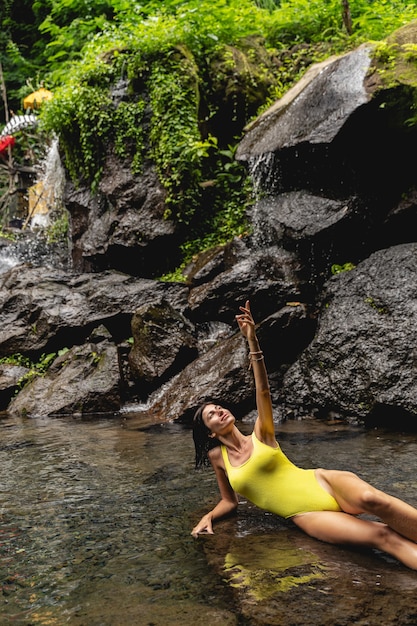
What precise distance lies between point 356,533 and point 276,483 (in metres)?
0.59

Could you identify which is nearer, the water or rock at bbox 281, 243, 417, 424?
the water

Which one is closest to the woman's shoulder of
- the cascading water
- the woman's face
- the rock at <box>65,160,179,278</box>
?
the woman's face

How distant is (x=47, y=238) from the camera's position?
1381 cm

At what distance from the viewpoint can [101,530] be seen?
3.83m

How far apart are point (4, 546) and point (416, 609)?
246 centimetres

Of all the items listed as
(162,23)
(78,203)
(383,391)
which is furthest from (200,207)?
(383,391)

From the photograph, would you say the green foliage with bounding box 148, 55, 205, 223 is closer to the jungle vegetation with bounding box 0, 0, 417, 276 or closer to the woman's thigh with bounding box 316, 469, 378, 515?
the jungle vegetation with bounding box 0, 0, 417, 276

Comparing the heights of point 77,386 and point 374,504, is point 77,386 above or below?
above

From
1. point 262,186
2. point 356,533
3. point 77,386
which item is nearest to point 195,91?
point 262,186

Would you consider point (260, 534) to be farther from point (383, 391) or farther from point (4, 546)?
point (383, 391)

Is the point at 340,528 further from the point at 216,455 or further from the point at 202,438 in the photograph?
the point at 202,438

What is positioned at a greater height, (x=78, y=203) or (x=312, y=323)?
(x=78, y=203)

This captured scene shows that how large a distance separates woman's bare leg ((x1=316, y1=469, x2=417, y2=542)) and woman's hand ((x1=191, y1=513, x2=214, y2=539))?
0.83 meters

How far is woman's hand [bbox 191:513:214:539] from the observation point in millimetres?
3631
